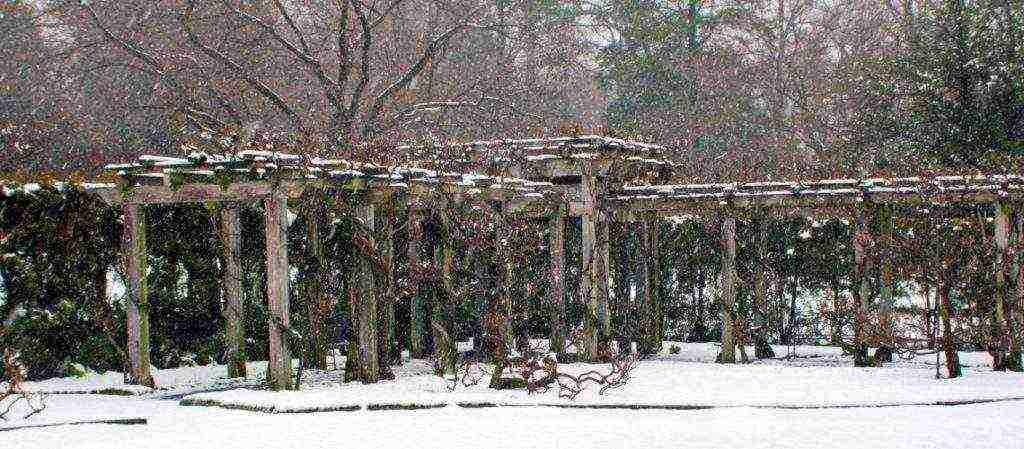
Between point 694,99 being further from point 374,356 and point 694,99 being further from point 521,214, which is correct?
point 374,356

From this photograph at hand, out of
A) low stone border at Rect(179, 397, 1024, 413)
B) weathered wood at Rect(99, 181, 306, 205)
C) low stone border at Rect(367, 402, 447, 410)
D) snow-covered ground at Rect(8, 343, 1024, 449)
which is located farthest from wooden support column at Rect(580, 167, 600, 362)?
low stone border at Rect(367, 402, 447, 410)

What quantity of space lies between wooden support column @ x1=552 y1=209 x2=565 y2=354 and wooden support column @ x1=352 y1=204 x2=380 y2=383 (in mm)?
3326

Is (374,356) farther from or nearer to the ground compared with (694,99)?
nearer to the ground

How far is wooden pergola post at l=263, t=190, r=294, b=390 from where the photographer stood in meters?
11.6

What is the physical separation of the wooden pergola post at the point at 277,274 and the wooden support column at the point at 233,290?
156 centimetres

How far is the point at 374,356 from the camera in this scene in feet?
42.3

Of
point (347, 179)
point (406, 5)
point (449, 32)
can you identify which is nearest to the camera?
point (347, 179)

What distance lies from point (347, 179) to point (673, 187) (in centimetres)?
536

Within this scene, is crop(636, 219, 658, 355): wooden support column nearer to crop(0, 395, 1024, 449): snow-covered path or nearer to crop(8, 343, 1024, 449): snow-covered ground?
crop(8, 343, 1024, 449): snow-covered ground

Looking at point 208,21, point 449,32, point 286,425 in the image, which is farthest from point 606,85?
point 286,425

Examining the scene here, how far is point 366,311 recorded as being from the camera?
12773 mm

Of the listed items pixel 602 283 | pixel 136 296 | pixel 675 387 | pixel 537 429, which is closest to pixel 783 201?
pixel 602 283

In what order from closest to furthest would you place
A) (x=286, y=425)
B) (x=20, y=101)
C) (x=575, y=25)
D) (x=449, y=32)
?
(x=286, y=425), (x=449, y=32), (x=20, y=101), (x=575, y=25)

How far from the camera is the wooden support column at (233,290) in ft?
43.4
